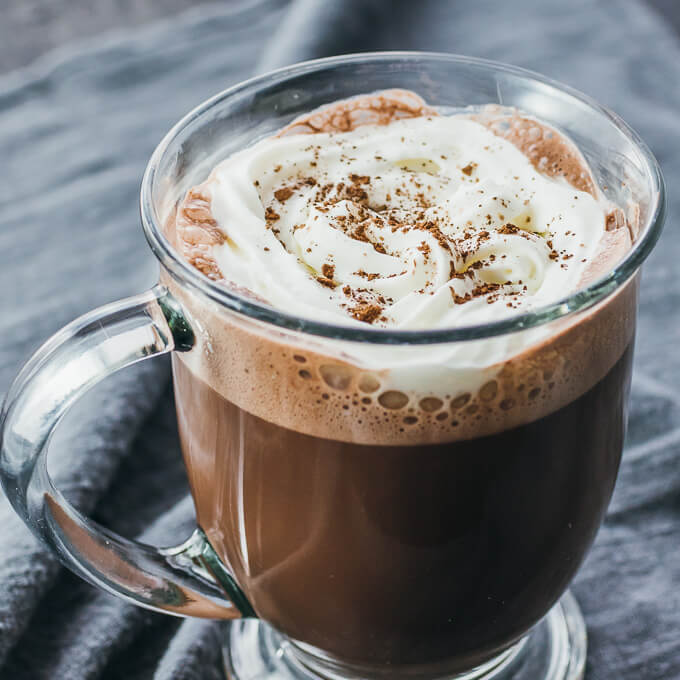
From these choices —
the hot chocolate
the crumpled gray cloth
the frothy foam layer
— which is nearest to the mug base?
the crumpled gray cloth

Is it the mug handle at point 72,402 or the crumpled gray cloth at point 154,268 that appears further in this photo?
the crumpled gray cloth at point 154,268

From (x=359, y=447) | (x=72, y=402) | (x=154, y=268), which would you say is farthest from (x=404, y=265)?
(x=154, y=268)

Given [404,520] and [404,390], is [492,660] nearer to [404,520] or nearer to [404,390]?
[404,520]

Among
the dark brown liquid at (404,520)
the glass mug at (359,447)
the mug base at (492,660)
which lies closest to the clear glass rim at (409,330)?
the glass mug at (359,447)

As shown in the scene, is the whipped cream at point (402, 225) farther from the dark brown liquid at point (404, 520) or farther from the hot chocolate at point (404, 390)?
the dark brown liquid at point (404, 520)

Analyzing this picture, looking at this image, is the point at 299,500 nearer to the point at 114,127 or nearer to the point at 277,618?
the point at 277,618

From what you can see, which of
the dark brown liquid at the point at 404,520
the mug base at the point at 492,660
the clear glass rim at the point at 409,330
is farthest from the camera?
the mug base at the point at 492,660

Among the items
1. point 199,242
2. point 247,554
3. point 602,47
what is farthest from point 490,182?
point 602,47
